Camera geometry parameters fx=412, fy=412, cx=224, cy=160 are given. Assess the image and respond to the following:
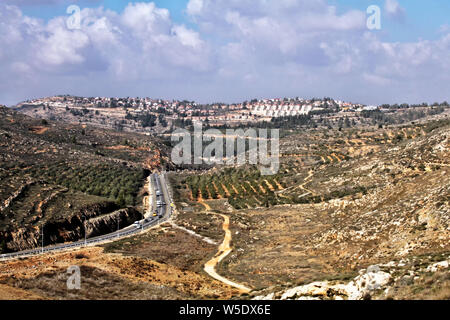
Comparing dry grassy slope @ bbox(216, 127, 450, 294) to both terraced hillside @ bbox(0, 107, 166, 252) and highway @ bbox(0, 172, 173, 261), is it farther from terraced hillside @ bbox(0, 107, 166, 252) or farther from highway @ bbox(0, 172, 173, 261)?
terraced hillside @ bbox(0, 107, 166, 252)

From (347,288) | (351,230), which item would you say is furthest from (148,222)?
(347,288)

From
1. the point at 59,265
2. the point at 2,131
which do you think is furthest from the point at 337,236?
the point at 2,131

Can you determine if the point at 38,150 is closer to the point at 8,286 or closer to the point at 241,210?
the point at 241,210

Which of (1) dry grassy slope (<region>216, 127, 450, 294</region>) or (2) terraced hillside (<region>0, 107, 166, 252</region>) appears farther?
(2) terraced hillside (<region>0, 107, 166, 252</region>)

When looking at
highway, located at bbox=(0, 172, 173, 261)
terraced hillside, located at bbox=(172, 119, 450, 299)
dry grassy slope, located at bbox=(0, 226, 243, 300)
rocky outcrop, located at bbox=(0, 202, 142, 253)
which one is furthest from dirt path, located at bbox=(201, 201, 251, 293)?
rocky outcrop, located at bbox=(0, 202, 142, 253)

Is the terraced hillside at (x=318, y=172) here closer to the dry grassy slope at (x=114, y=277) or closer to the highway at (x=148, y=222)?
the highway at (x=148, y=222)

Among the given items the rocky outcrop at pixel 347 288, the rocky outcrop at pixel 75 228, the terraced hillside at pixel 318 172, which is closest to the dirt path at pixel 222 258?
the rocky outcrop at pixel 347 288

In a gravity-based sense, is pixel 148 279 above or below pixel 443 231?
below
